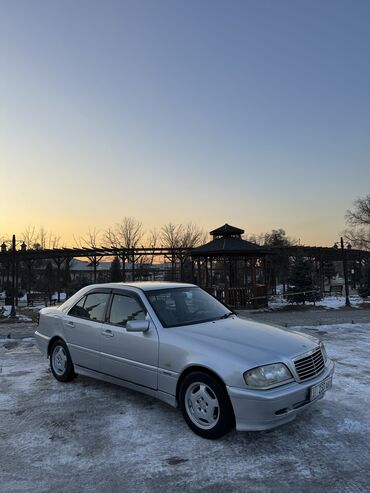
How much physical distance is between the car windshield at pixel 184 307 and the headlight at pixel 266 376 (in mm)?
1246

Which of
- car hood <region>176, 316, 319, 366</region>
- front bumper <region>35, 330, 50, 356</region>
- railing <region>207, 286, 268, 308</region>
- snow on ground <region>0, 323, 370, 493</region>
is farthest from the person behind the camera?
railing <region>207, 286, 268, 308</region>

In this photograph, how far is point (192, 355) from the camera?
14.3 feet

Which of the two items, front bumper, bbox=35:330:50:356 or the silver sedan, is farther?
front bumper, bbox=35:330:50:356

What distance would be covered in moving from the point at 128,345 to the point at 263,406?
1864 millimetres

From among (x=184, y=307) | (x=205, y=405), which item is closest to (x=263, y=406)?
(x=205, y=405)

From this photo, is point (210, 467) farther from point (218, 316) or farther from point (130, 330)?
point (218, 316)

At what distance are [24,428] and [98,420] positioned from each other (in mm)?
762

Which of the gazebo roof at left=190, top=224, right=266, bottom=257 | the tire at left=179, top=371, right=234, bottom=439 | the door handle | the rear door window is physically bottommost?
the tire at left=179, top=371, right=234, bottom=439

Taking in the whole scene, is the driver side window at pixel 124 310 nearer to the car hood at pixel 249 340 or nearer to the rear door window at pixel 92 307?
the rear door window at pixel 92 307

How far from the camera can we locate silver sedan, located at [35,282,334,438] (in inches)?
157

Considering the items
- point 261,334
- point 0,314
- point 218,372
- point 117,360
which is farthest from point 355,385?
point 0,314

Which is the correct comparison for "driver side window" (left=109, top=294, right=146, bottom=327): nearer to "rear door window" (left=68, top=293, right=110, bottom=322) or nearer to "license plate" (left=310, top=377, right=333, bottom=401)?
"rear door window" (left=68, top=293, right=110, bottom=322)

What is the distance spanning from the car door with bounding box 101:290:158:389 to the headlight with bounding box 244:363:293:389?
1187 millimetres

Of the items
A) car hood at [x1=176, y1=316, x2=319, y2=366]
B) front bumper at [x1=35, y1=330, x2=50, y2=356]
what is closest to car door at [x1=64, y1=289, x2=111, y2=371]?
front bumper at [x1=35, y1=330, x2=50, y2=356]
